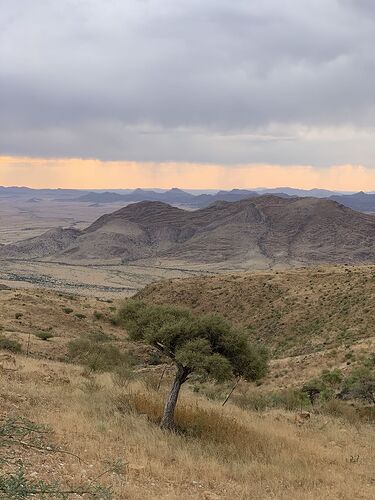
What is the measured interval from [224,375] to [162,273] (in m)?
97.6

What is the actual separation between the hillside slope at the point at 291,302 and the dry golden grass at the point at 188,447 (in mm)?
15470

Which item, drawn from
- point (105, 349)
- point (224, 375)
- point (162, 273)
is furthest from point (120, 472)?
point (162, 273)

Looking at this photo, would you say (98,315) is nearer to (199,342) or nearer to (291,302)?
(291,302)

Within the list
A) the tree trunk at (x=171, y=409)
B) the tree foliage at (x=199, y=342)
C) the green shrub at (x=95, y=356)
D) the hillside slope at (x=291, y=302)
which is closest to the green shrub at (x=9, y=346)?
the green shrub at (x=95, y=356)

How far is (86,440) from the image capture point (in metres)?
10.0

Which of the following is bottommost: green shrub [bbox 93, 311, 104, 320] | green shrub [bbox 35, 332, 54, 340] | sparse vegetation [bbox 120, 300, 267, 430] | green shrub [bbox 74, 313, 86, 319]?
green shrub [bbox 93, 311, 104, 320]

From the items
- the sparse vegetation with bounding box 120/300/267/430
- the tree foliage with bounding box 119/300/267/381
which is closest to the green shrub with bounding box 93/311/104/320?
the sparse vegetation with bounding box 120/300/267/430

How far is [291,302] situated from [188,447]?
102ft

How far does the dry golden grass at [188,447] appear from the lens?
8547 millimetres

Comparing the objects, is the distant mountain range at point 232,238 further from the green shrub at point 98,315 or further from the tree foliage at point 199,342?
the tree foliage at point 199,342

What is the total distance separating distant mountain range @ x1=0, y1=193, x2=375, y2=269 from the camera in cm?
12900

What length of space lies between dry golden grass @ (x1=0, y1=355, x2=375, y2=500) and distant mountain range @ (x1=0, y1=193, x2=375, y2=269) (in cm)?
10384

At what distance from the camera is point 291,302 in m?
40.7

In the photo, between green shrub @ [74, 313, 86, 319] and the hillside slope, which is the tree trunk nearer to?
the hillside slope
